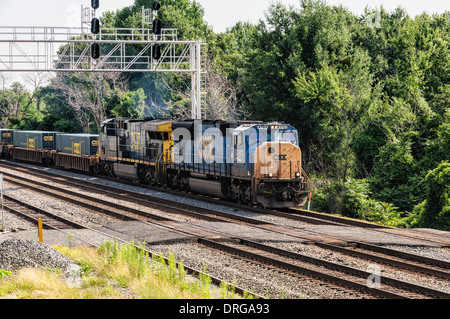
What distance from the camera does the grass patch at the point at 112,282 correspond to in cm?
967

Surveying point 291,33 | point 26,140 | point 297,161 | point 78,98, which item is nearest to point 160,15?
point 78,98

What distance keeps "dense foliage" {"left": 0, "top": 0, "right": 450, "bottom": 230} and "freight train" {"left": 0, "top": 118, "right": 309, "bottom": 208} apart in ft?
11.0

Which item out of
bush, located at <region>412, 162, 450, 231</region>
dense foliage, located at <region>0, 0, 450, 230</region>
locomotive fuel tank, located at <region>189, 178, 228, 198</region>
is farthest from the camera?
dense foliage, located at <region>0, 0, 450, 230</region>

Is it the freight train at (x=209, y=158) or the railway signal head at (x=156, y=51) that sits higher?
the railway signal head at (x=156, y=51)

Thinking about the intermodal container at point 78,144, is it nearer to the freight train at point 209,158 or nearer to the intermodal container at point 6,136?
the freight train at point 209,158

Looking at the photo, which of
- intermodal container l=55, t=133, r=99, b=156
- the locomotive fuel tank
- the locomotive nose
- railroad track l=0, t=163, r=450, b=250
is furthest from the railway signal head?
intermodal container l=55, t=133, r=99, b=156

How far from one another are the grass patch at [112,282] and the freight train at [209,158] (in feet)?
30.1

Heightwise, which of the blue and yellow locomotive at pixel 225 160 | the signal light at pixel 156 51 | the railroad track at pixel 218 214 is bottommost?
the railroad track at pixel 218 214

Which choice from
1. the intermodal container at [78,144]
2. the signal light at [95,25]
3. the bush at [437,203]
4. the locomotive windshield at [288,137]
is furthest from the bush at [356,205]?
the intermodal container at [78,144]

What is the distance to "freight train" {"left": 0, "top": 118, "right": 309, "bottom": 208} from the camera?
20828 mm

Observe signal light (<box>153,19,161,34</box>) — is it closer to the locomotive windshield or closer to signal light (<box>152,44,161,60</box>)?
signal light (<box>152,44,161,60</box>)
